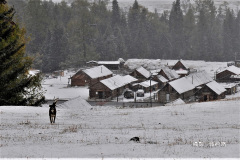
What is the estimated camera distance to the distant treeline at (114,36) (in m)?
104

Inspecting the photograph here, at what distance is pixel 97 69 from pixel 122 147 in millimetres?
71647

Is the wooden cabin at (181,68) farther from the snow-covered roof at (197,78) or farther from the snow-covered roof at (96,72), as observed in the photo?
the snow-covered roof at (96,72)

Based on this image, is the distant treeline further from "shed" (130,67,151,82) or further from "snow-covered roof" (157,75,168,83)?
"snow-covered roof" (157,75,168,83)

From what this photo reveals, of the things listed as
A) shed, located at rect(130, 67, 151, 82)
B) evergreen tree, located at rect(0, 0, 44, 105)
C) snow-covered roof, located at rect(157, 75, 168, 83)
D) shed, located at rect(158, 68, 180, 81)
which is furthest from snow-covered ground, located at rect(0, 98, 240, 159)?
shed, located at rect(130, 67, 151, 82)

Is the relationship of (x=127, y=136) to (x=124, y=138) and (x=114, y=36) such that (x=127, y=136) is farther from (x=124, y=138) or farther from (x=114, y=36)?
(x=114, y=36)

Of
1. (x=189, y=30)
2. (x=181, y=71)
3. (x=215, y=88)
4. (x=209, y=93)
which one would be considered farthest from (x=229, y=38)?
(x=209, y=93)

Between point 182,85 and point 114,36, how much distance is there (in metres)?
60.1

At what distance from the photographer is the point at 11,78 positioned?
23.9 metres

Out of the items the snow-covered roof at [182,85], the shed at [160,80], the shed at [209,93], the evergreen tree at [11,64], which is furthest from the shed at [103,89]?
the evergreen tree at [11,64]

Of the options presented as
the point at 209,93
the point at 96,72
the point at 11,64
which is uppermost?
the point at 96,72

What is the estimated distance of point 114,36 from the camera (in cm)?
11712

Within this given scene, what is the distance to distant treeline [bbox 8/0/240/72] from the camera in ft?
341

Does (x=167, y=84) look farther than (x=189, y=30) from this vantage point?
No

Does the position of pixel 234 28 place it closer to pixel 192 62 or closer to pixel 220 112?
pixel 192 62
